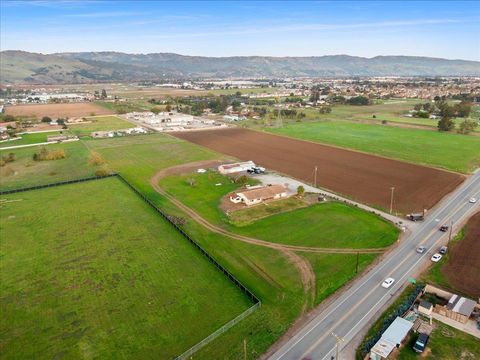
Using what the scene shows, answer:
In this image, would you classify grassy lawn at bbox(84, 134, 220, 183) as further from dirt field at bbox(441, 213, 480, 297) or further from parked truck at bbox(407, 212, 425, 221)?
dirt field at bbox(441, 213, 480, 297)

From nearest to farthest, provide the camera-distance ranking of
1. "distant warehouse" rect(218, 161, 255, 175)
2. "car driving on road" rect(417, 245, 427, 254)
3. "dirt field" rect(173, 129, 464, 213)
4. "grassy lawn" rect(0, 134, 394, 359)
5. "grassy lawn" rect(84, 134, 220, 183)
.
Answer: "grassy lawn" rect(0, 134, 394, 359)
"car driving on road" rect(417, 245, 427, 254)
"dirt field" rect(173, 129, 464, 213)
"distant warehouse" rect(218, 161, 255, 175)
"grassy lawn" rect(84, 134, 220, 183)

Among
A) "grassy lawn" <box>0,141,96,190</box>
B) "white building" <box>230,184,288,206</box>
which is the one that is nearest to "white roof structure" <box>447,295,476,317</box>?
"white building" <box>230,184,288,206</box>

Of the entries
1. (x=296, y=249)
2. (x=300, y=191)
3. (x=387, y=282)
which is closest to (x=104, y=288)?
(x=296, y=249)

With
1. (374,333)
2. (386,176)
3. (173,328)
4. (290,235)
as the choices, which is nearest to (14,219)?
(173,328)

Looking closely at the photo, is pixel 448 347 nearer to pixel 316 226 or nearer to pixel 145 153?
pixel 316 226

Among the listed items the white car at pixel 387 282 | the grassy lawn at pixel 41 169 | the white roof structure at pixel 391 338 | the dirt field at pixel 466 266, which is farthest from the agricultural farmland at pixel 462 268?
the grassy lawn at pixel 41 169

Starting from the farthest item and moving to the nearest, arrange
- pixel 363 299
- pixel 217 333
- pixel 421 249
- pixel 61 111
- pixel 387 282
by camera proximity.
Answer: pixel 61 111, pixel 421 249, pixel 387 282, pixel 363 299, pixel 217 333

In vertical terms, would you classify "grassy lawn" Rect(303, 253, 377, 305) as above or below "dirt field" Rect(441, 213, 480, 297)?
below
